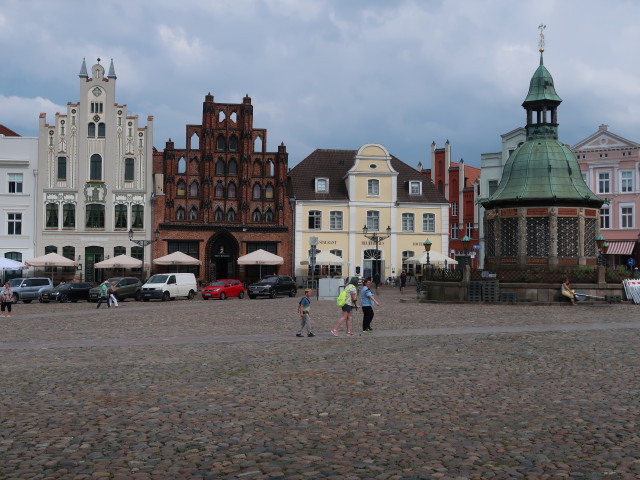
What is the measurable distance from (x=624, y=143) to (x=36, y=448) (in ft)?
197

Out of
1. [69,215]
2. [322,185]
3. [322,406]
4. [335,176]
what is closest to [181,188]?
[69,215]

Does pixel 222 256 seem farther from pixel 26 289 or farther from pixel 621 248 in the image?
pixel 621 248

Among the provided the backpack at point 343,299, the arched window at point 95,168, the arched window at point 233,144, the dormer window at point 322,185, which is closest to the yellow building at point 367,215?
the dormer window at point 322,185

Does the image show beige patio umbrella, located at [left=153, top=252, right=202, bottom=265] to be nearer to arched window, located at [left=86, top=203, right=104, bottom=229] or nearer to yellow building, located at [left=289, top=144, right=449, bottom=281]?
arched window, located at [left=86, top=203, right=104, bottom=229]

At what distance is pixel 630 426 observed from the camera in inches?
340

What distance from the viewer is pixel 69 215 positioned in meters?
57.3

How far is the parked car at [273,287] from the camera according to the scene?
44438mm

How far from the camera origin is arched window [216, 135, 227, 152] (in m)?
59.7

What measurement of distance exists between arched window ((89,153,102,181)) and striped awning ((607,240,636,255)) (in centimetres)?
3987

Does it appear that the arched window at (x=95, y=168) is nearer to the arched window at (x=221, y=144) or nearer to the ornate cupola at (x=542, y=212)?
the arched window at (x=221, y=144)

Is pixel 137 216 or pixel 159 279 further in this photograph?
pixel 137 216

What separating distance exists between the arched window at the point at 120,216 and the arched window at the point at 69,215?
10.4ft

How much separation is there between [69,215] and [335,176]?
71.1ft

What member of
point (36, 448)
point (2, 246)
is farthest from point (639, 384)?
point (2, 246)
